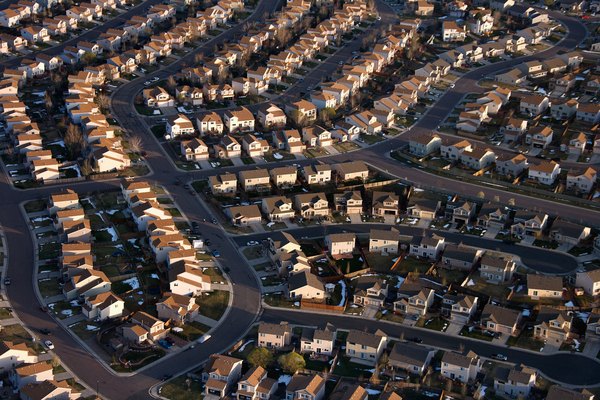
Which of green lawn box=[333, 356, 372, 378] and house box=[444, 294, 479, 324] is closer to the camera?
green lawn box=[333, 356, 372, 378]

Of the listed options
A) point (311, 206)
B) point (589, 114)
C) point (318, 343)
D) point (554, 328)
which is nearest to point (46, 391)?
point (318, 343)

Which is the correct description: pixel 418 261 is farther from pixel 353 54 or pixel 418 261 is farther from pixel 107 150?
pixel 353 54

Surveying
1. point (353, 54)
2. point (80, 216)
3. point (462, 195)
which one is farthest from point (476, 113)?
point (80, 216)

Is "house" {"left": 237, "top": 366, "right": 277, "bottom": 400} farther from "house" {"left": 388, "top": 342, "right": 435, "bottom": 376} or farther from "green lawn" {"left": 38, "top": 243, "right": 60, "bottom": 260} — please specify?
"green lawn" {"left": 38, "top": 243, "right": 60, "bottom": 260}

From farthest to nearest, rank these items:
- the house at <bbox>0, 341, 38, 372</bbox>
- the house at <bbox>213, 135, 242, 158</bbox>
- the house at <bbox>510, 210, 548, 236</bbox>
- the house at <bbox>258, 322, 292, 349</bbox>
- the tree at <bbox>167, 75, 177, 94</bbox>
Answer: the tree at <bbox>167, 75, 177, 94</bbox> < the house at <bbox>213, 135, 242, 158</bbox> < the house at <bbox>510, 210, 548, 236</bbox> < the house at <bbox>258, 322, 292, 349</bbox> < the house at <bbox>0, 341, 38, 372</bbox>

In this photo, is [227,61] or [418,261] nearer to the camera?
[418,261]

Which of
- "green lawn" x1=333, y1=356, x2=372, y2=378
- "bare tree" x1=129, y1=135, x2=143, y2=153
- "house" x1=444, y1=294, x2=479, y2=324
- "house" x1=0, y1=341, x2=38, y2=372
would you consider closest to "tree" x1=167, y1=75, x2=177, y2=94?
"bare tree" x1=129, y1=135, x2=143, y2=153
